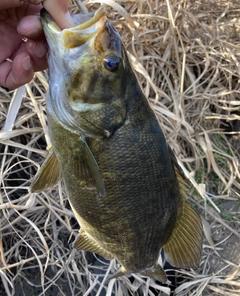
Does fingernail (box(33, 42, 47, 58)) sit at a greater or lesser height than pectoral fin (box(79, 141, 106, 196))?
greater

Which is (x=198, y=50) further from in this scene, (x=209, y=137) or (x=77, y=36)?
(x=77, y=36)

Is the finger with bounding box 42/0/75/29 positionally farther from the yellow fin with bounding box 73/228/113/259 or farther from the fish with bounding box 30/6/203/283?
the yellow fin with bounding box 73/228/113/259

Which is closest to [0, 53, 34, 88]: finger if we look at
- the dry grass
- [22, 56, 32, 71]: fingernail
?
[22, 56, 32, 71]: fingernail

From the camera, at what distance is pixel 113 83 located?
122 cm

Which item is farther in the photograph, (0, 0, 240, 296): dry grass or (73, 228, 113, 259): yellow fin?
(0, 0, 240, 296): dry grass

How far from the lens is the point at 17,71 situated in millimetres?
1471

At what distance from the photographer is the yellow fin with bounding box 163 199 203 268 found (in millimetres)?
1519

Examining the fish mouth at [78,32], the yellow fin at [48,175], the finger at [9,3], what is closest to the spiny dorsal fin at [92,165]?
the yellow fin at [48,175]

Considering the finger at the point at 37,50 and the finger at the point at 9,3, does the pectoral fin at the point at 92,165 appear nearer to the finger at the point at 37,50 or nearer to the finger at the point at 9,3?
the finger at the point at 37,50

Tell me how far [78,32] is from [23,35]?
0.27m

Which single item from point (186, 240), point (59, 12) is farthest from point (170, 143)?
point (59, 12)

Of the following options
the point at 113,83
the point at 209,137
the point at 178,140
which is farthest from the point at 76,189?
the point at 209,137

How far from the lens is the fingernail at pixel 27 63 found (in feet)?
4.69

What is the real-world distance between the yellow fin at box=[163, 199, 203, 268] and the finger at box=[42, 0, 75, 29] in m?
0.77
